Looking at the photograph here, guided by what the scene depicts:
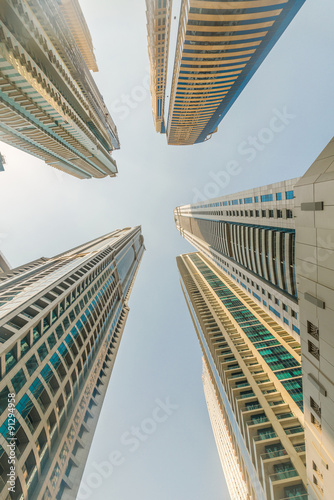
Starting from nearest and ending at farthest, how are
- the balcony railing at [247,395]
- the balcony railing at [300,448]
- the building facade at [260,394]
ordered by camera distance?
the building facade at [260,394] < the balcony railing at [300,448] < the balcony railing at [247,395]

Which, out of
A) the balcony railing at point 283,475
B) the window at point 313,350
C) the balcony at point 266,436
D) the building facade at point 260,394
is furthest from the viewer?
the balcony at point 266,436

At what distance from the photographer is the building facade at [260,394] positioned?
29.9 metres

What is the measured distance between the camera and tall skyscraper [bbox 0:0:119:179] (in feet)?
114

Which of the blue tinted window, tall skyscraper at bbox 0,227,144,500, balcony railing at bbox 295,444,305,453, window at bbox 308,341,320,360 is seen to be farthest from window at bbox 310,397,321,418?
tall skyscraper at bbox 0,227,144,500

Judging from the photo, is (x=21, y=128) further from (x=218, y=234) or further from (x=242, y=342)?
(x=242, y=342)

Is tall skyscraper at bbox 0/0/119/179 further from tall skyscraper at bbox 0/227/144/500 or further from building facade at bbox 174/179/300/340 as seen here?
building facade at bbox 174/179/300/340

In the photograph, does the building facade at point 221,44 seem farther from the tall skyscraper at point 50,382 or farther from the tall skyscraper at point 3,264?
the tall skyscraper at point 3,264

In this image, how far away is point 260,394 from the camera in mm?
39344

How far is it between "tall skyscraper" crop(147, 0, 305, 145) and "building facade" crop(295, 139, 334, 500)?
46.8m

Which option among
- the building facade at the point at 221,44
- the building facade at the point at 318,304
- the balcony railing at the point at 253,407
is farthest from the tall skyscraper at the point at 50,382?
the building facade at the point at 221,44

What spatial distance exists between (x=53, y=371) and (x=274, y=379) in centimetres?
4224

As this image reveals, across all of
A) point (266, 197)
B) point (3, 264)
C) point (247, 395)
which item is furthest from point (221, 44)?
point (3, 264)

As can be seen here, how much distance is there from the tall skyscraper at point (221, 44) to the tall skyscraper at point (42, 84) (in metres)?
30.9

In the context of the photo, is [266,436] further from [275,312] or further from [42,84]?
[42,84]
